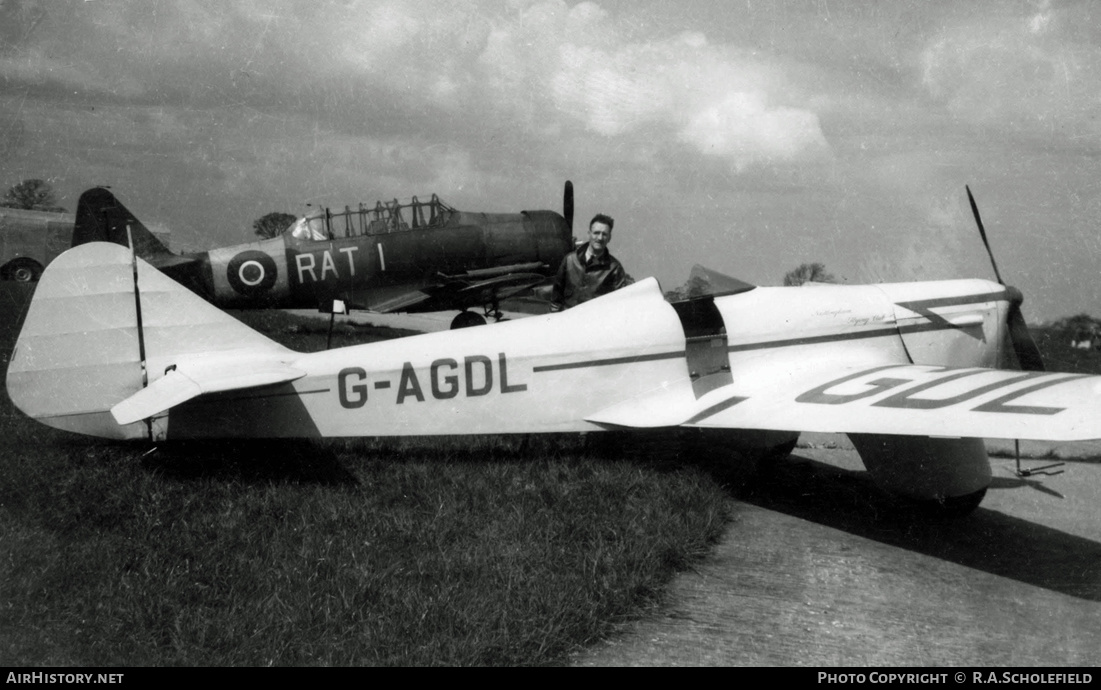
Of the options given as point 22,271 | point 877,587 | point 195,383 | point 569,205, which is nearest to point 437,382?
point 195,383

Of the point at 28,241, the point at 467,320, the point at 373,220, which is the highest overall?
the point at 28,241

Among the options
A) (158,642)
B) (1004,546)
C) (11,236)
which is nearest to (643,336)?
(1004,546)

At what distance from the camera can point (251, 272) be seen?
11.7 m

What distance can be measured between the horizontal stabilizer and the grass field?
19.5 inches

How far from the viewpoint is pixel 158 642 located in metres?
2.87

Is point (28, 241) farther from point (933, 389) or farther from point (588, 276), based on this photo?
point (933, 389)

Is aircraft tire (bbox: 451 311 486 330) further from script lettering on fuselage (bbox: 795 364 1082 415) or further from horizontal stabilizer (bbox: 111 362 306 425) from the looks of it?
script lettering on fuselage (bbox: 795 364 1082 415)

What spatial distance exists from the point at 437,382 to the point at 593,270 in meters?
2.18

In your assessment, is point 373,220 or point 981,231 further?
point 373,220

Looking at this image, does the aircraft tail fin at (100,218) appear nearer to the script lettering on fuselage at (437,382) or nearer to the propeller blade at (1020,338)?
the script lettering on fuselage at (437,382)

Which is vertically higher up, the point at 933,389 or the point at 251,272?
the point at 251,272

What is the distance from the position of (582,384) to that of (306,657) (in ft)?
8.78

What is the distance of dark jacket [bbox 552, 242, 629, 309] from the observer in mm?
6520

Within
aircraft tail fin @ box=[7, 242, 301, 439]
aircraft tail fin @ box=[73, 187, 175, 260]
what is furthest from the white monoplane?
aircraft tail fin @ box=[73, 187, 175, 260]
